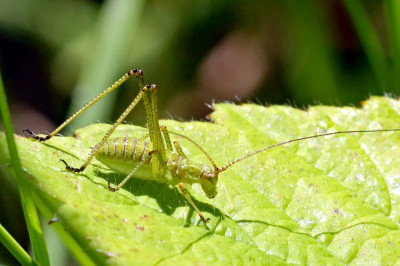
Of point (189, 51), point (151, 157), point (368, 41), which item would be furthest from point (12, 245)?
point (189, 51)

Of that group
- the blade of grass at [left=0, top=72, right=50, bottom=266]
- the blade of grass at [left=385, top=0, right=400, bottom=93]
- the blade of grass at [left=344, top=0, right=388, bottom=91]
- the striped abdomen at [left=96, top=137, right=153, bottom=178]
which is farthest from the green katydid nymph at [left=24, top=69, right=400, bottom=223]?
the blade of grass at [left=344, top=0, right=388, bottom=91]

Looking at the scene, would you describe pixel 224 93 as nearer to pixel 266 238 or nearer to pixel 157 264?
pixel 266 238

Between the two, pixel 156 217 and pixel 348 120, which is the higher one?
pixel 348 120

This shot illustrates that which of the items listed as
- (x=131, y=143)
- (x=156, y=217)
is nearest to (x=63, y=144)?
(x=131, y=143)

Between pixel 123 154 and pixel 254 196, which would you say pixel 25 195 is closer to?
pixel 123 154

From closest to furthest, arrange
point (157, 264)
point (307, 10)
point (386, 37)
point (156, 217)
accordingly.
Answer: point (157, 264) < point (156, 217) < point (307, 10) < point (386, 37)

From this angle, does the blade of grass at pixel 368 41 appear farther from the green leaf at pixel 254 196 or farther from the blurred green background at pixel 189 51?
the green leaf at pixel 254 196
